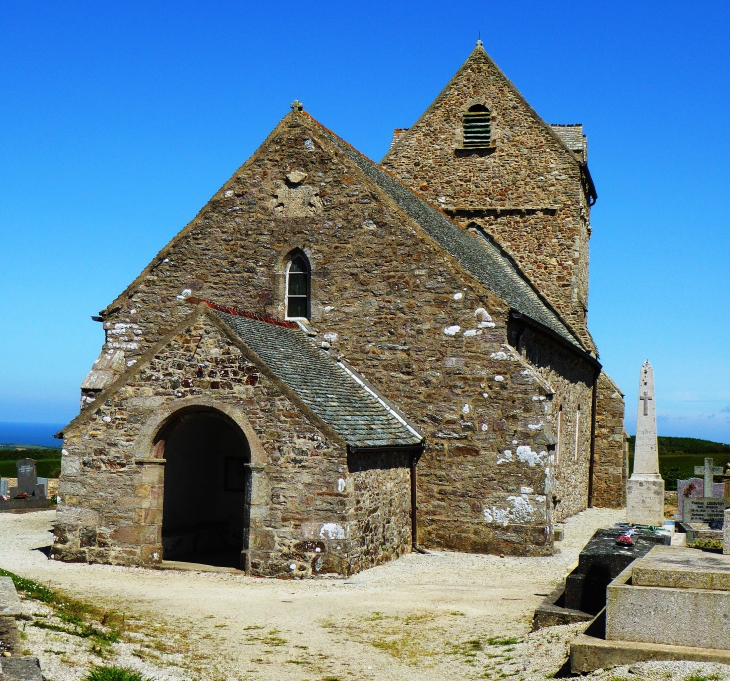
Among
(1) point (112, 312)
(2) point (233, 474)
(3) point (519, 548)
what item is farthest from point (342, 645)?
(1) point (112, 312)

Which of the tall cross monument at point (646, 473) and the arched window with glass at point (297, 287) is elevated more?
the arched window with glass at point (297, 287)

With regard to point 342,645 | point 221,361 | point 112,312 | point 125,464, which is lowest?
point 342,645

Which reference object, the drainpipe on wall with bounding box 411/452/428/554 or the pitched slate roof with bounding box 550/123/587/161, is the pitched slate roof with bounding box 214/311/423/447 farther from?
the pitched slate roof with bounding box 550/123/587/161

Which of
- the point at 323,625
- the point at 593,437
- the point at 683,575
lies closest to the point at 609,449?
the point at 593,437

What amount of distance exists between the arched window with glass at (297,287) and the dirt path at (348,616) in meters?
5.68

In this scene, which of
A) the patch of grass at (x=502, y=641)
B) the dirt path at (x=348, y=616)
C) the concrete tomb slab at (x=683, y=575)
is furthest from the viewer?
the patch of grass at (x=502, y=641)

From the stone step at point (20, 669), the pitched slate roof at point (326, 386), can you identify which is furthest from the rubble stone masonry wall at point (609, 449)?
the stone step at point (20, 669)

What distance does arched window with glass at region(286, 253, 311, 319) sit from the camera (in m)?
18.7

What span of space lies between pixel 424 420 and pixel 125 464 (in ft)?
18.3

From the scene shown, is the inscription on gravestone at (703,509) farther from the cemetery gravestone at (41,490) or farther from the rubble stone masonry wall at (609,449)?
the cemetery gravestone at (41,490)

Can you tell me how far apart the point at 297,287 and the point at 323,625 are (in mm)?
9348

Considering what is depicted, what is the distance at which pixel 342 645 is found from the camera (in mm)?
9742

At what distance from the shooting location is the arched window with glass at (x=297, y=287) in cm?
1870

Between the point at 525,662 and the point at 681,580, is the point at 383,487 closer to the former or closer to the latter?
the point at 525,662
